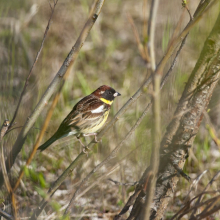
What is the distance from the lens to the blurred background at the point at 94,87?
3.32 metres

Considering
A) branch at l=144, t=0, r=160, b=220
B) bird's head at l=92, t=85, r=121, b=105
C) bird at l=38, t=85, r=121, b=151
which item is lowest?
bird at l=38, t=85, r=121, b=151

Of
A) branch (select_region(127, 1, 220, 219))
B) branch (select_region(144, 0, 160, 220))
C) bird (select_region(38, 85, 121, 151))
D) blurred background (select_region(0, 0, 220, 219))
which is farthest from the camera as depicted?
bird (select_region(38, 85, 121, 151))

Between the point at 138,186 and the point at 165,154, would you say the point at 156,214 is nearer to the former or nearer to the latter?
the point at 138,186

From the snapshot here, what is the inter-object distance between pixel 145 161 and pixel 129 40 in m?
6.13

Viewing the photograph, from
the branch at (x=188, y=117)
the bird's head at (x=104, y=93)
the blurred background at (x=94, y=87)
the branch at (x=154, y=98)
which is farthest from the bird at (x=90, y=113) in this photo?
the branch at (x=154, y=98)

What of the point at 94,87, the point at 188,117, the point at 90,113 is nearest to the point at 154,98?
the point at 188,117

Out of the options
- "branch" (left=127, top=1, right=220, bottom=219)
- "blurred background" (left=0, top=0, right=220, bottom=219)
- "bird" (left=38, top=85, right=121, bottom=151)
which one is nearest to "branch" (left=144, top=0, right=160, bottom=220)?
"blurred background" (left=0, top=0, right=220, bottom=219)

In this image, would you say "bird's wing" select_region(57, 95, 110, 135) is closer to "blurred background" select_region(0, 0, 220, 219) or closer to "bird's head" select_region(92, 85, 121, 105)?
"bird's head" select_region(92, 85, 121, 105)

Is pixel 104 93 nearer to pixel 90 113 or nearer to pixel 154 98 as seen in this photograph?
pixel 90 113

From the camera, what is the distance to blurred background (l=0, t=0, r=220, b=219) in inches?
131

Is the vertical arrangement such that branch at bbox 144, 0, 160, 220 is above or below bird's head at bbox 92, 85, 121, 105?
above

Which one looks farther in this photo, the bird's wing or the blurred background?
the bird's wing

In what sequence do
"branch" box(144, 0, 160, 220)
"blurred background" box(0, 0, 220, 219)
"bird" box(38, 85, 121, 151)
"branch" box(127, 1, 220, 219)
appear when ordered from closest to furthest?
"branch" box(144, 0, 160, 220) < "branch" box(127, 1, 220, 219) < "blurred background" box(0, 0, 220, 219) < "bird" box(38, 85, 121, 151)

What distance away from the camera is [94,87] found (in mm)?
6363
